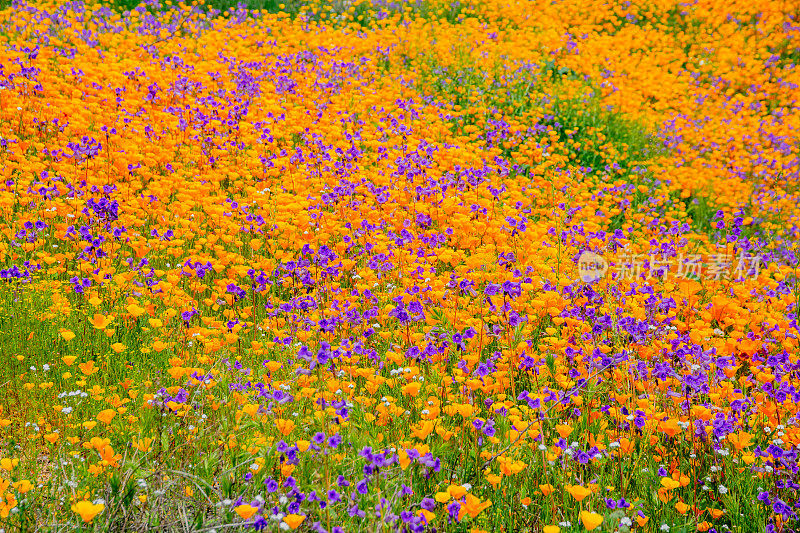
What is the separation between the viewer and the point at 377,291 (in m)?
4.52

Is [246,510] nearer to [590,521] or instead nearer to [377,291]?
[590,521]

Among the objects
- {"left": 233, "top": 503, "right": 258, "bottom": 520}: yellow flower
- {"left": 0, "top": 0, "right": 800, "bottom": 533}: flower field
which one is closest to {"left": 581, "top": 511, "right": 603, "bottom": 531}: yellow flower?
{"left": 0, "top": 0, "right": 800, "bottom": 533}: flower field

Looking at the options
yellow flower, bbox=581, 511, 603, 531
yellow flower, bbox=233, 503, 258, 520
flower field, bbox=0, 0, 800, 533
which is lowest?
flower field, bbox=0, 0, 800, 533

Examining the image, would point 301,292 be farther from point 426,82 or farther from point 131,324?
point 426,82

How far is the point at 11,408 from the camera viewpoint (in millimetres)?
3189

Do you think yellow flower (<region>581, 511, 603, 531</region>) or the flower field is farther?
the flower field

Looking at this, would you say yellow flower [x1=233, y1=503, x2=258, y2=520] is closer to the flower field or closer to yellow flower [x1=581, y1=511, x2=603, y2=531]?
the flower field

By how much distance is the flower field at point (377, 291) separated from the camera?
2.66 m

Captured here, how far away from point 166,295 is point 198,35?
7.61 meters

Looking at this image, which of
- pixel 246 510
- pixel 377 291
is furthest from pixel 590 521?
pixel 377 291

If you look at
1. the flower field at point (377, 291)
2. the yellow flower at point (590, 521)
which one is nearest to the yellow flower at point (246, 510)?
the flower field at point (377, 291)

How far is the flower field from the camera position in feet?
8.71

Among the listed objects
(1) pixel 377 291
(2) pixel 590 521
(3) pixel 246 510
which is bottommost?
(1) pixel 377 291

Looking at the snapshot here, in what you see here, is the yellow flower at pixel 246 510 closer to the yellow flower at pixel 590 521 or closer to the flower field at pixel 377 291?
the flower field at pixel 377 291
